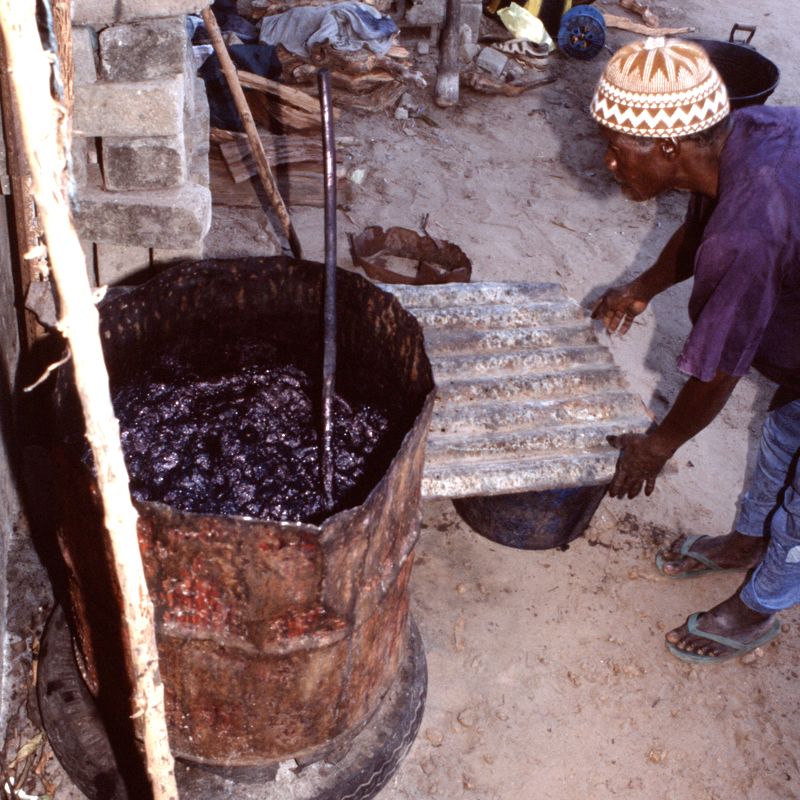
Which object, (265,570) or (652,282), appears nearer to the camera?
(265,570)

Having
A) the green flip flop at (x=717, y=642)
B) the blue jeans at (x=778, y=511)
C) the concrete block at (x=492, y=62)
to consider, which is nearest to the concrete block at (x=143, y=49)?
the blue jeans at (x=778, y=511)

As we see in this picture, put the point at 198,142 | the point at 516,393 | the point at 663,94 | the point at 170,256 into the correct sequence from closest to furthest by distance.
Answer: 1. the point at 663,94
2. the point at 516,393
3. the point at 170,256
4. the point at 198,142

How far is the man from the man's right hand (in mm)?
317

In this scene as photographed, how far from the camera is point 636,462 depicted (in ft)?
10.5

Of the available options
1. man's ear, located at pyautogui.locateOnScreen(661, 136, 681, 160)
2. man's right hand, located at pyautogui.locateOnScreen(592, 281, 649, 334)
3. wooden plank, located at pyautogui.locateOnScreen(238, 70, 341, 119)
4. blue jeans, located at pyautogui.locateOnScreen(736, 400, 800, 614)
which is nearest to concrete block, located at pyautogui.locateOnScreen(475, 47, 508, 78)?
wooden plank, located at pyautogui.locateOnScreen(238, 70, 341, 119)

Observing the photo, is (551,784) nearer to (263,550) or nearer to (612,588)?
(612,588)

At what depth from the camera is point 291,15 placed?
794 centimetres

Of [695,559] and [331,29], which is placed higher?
[331,29]

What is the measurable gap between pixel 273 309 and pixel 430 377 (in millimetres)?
815

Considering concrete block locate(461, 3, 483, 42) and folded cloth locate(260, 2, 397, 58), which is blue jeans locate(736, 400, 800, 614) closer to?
folded cloth locate(260, 2, 397, 58)

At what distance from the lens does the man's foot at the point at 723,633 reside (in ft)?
11.9

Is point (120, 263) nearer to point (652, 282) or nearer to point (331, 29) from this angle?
point (652, 282)

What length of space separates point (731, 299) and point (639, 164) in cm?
58

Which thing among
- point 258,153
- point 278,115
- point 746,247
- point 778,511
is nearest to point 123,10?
point 258,153
